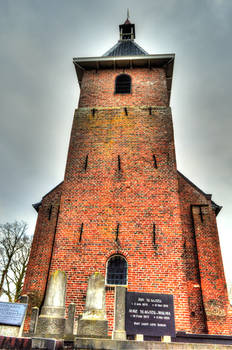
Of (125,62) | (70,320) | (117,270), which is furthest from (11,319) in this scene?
(125,62)

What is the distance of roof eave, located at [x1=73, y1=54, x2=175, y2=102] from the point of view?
1370 centimetres

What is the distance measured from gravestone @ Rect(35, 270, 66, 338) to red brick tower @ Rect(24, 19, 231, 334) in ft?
10.4

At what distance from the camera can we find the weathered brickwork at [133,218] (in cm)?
845

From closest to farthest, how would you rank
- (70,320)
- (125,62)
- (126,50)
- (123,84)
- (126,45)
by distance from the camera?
(70,320) < (123,84) < (125,62) < (126,50) < (126,45)

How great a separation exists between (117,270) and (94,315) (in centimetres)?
405

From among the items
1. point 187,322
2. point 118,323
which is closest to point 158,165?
point 187,322

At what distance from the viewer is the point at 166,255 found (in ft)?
28.0

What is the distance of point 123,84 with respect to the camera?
13.6 metres

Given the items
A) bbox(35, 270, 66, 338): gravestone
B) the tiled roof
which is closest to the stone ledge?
bbox(35, 270, 66, 338): gravestone

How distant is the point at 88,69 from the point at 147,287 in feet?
37.8

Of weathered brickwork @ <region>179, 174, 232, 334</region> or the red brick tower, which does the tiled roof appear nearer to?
the red brick tower

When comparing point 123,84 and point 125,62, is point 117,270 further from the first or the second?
point 125,62

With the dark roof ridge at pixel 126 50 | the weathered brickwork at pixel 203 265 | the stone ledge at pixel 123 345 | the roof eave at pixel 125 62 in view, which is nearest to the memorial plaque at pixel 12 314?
the stone ledge at pixel 123 345

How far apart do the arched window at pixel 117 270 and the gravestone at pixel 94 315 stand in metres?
3.67
